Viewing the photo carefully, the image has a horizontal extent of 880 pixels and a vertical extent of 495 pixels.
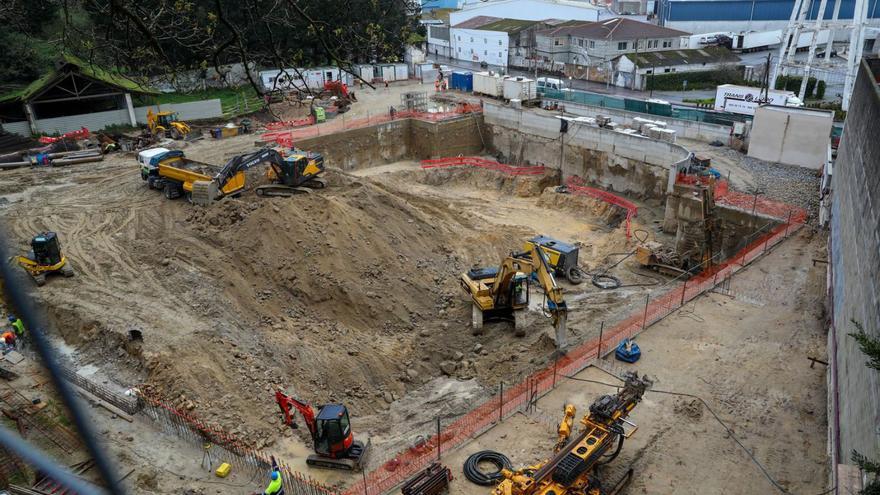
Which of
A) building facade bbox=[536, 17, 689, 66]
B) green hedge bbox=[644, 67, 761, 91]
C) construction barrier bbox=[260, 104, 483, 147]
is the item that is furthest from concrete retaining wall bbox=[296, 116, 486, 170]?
building facade bbox=[536, 17, 689, 66]

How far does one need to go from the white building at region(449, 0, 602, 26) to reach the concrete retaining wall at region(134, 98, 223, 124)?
38.8m

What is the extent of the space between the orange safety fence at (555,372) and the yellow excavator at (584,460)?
1.73 metres

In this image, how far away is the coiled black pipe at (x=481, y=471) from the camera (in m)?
11.0

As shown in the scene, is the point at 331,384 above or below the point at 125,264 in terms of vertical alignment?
below

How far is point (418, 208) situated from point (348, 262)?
679 centimetres

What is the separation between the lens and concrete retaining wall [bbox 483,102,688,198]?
27625mm

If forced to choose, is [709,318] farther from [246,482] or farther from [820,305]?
[246,482]

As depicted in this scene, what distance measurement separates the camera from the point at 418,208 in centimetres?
2584

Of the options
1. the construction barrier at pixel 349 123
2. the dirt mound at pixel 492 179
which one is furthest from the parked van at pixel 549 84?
the dirt mound at pixel 492 179

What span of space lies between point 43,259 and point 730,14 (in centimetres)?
6896

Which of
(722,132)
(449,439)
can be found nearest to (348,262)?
(449,439)

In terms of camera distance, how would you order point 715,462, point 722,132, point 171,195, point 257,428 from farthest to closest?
point 722,132, point 171,195, point 257,428, point 715,462

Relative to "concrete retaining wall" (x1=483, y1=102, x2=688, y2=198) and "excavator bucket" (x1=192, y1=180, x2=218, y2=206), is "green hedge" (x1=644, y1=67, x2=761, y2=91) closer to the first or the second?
"concrete retaining wall" (x1=483, y1=102, x2=688, y2=198)

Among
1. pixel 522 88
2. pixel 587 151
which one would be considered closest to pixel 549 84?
pixel 522 88
